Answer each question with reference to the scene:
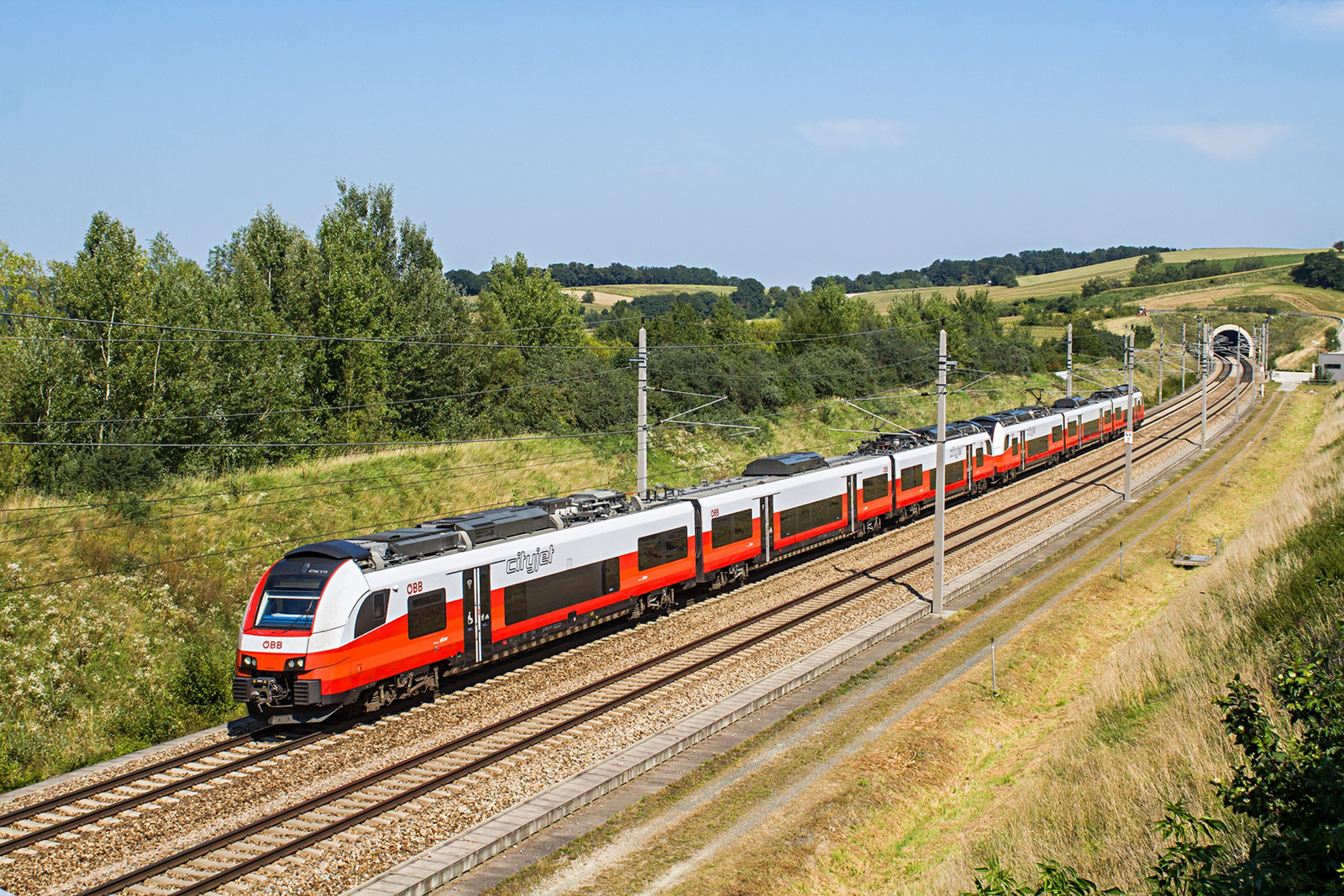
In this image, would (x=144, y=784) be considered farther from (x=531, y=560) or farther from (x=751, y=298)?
(x=751, y=298)

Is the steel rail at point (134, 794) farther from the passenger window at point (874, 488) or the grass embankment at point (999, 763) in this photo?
the passenger window at point (874, 488)

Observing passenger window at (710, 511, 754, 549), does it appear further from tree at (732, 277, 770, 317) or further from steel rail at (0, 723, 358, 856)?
tree at (732, 277, 770, 317)

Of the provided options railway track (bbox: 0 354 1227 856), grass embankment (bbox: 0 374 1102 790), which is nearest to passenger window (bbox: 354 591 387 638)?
railway track (bbox: 0 354 1227 856)

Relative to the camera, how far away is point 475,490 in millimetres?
38094

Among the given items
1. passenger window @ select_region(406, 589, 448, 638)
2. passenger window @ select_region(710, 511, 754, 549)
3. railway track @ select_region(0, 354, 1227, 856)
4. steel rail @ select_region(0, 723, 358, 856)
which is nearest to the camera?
steel rail @ select_region(0, 723, 358, 856)

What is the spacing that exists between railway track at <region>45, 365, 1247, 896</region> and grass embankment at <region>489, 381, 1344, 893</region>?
10.4ft

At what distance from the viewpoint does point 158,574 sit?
24.6 meters

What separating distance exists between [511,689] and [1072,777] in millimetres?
11230

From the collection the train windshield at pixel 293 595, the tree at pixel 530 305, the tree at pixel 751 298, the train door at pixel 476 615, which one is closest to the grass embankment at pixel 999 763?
the train door at pixel 476 615

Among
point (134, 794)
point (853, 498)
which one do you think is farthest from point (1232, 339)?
point (134, 794)

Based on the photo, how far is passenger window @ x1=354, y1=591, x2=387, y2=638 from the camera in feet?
56.3

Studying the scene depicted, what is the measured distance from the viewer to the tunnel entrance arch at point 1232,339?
139363 mm

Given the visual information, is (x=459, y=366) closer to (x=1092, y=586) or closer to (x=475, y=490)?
(x=475, y=490)

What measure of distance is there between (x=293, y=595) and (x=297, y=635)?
0.82 meters
